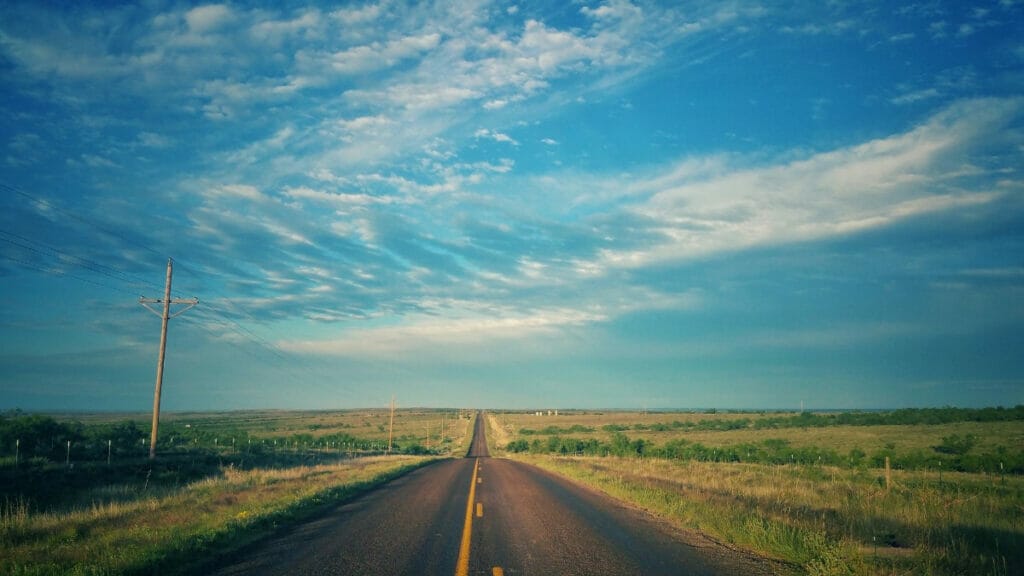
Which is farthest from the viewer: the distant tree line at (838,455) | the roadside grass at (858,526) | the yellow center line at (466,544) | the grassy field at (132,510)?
the distant tree line at (838,455)

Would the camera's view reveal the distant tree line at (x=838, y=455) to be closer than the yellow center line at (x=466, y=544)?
No

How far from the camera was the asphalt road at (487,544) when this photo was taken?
316 inches

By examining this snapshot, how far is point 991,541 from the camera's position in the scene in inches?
381

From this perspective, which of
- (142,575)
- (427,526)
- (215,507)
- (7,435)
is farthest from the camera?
(7,435)

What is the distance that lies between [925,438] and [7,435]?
79.0 metres

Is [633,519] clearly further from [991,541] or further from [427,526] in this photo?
[991,541]

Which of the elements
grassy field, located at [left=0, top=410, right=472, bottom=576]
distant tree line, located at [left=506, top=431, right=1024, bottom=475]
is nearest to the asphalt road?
grassy field, located at [left=0, top=410, right=472, bottom=576]

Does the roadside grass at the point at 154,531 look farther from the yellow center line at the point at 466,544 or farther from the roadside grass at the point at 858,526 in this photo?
the roadside grass at the point at 858,526

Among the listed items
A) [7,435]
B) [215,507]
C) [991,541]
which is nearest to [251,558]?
[215,507]

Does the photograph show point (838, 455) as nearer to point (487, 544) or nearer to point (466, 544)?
point (487, 544)

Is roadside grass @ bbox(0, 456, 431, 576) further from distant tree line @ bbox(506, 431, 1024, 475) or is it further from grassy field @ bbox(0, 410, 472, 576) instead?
distant tree line @ bbox(506, 431, 1024, 475)

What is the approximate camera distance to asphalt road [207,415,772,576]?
8.04m

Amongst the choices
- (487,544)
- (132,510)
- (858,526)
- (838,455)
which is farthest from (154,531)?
(838,455)

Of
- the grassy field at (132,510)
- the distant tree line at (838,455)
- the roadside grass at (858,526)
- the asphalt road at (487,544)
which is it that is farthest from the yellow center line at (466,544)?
the distant tree line at (838,455)
